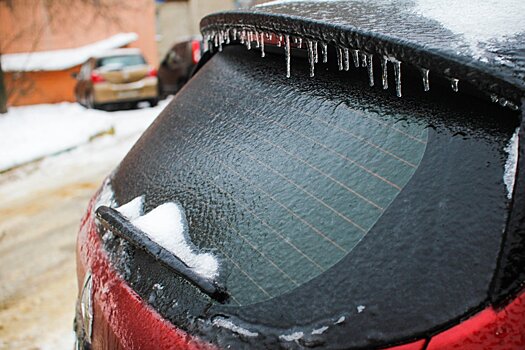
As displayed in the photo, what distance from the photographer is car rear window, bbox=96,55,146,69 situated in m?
13.0

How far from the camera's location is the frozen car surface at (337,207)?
1.04 metres

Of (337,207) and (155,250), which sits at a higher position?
(337,207)

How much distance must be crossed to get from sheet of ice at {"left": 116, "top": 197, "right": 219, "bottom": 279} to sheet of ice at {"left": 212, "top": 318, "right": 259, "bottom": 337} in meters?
0.12

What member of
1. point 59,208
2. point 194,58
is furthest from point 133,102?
point 59,208

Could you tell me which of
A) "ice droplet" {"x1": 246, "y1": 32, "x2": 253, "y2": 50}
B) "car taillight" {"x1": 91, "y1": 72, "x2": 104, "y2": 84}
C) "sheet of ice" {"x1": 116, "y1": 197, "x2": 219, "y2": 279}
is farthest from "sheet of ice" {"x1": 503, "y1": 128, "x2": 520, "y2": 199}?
"car taillight" {"x1": 91, "y1": 72, "x2": 104, "y2": 84}

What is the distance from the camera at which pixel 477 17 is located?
53.9 inches

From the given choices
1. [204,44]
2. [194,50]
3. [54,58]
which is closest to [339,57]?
[204,44]

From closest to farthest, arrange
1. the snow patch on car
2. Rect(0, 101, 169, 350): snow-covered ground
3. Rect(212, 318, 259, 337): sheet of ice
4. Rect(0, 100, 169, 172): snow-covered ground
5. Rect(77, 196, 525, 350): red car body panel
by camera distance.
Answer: Rect(77, 196, 525, 350): red car body panel < Rect(212, 318, 259, 337): sheet of ice < the snow patch on car < Rect(0, 101, 169, 350): snow-covered ground < Rect(0, 100, 169, 172): snow-covered ground

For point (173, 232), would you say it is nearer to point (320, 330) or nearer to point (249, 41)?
point (320, 330)

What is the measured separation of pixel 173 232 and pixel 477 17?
90cm

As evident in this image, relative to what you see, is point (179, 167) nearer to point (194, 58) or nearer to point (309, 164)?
point (309, 164)

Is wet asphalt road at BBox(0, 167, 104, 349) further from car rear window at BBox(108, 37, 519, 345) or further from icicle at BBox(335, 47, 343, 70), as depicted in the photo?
icicle at BBox(335, 47, 343, 70)

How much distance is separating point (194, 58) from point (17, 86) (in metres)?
4.16

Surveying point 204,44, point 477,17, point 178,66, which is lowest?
point 178,66
